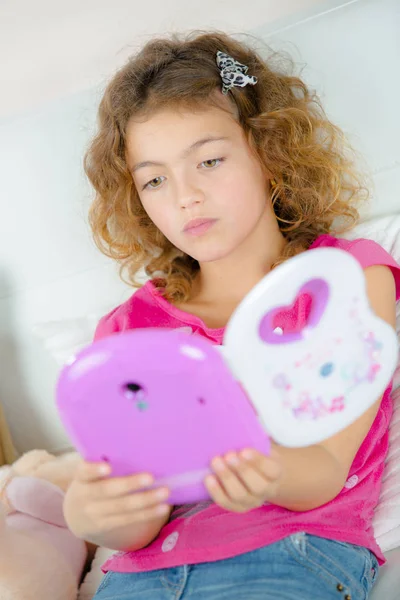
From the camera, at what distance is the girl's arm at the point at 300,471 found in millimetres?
718

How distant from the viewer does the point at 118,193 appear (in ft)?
4.03

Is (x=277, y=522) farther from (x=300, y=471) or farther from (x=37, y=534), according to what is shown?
(x=37, y=534)

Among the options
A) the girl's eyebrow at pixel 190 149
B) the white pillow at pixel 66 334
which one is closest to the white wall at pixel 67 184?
the white pillow at pixel 66 334

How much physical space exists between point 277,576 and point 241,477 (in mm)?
216

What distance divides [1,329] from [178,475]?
0.78 m

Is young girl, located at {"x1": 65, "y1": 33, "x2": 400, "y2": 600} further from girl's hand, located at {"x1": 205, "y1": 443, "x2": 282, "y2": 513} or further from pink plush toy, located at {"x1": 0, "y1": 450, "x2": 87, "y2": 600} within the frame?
pink plush toy, located at {"x1": 0, "y1": 450, "x2": 87, "y2": 600}

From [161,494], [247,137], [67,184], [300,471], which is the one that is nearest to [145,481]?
[161,494]

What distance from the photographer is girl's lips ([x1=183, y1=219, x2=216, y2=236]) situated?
104 cm

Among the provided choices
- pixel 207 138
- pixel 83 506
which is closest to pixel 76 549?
pixel 83 506

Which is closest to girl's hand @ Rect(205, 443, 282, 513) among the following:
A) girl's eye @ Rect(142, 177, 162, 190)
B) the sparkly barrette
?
girl's eye @ Rect(142, 177, 162, 190)

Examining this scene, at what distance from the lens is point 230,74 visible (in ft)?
3.64

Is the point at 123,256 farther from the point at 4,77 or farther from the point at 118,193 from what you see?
the point at 4,77

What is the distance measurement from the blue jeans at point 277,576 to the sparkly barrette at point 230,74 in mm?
659

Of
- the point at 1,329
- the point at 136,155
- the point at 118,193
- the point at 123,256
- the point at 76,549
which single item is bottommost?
the point at 76,549
